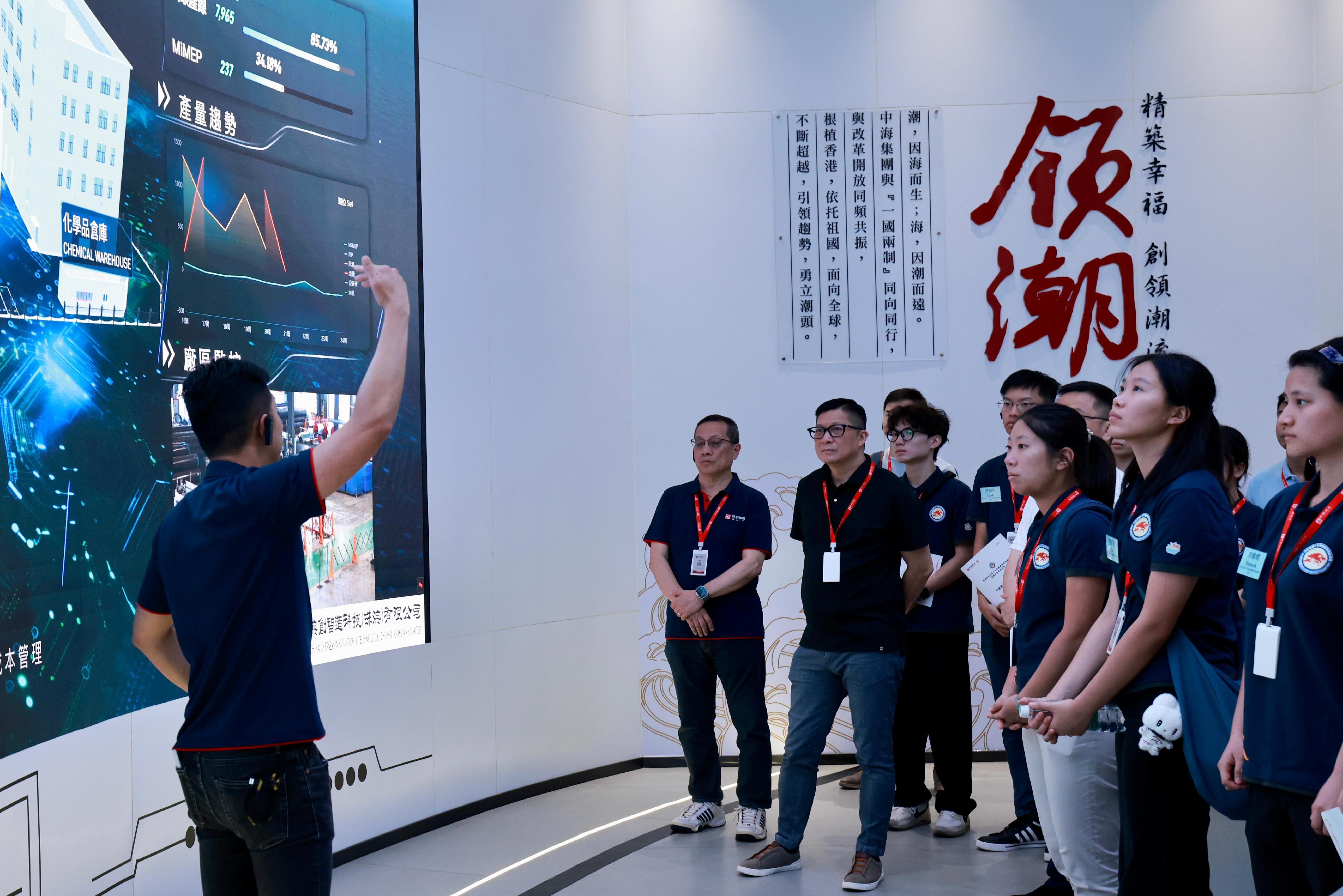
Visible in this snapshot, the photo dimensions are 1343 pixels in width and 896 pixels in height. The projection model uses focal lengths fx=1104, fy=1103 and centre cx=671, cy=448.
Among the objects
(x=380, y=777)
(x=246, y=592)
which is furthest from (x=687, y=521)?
(x=246, y=592)

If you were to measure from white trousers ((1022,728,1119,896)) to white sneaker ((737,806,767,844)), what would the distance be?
5.13 feet

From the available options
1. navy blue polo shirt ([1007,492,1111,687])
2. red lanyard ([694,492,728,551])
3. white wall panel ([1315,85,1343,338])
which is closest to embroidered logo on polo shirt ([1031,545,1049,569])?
navy blue polo shirt ([1007,492,1111,687])

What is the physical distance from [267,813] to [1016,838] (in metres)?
2.87

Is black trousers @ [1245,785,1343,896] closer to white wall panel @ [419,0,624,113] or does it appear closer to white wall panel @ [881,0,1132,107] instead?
white wall panel @ [419,0,624,113]

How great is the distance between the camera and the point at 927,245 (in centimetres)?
529

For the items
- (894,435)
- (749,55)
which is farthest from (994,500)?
(749,55)

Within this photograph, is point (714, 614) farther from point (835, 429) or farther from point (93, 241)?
point (93, 241)

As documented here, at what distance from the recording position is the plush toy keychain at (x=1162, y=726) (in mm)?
2119

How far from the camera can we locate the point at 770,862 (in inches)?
→ 140

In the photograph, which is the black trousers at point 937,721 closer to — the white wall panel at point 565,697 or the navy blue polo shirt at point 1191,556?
the white wall panel at point 565,697

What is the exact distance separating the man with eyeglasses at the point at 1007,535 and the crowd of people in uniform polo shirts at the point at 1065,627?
11mm

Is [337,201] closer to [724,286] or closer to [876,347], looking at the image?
[724,286]

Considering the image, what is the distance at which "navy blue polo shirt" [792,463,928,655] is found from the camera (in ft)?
11.5

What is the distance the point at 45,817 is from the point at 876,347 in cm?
388
